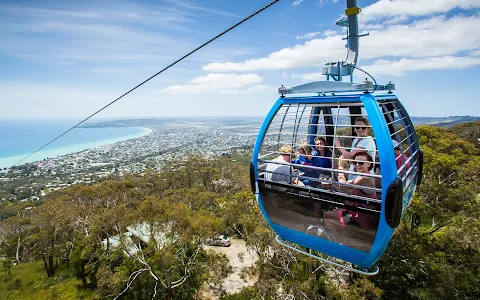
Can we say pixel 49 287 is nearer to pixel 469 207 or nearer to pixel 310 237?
pixel 310 237

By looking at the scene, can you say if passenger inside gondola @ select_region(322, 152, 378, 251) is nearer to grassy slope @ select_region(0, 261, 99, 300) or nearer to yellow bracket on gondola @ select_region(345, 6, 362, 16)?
yellow bracket on gondola @ select_region(345, 6, 362, 16)

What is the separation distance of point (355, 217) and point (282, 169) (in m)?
0.94

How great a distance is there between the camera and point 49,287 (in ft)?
53.2

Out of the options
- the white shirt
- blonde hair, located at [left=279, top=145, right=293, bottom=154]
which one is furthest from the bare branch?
blonde hair, located at [left=279, top=145, right=293, bottom=154]

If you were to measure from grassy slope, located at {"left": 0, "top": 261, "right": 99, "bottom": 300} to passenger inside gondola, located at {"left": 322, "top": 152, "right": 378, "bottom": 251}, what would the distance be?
15.1 meters

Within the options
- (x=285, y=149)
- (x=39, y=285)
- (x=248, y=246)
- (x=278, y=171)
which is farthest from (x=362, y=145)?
(x=39, y=285)

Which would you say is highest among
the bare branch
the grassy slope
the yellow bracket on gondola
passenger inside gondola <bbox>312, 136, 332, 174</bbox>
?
the yellow bracket on gondola

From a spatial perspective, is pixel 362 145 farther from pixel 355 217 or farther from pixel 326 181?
pixel 355 217

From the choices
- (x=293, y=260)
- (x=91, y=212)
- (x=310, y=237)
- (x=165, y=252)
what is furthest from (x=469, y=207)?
(x=91, y=212)

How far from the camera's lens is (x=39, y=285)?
1683 centimetres

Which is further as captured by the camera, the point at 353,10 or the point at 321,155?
the point at 321,155

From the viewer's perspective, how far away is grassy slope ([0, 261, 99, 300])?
1505 cm

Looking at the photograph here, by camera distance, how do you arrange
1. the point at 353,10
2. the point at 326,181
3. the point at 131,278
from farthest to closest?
the point at 131,278 < the point at 353,10 < the point at 326,181

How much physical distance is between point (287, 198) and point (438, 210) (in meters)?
10.8
